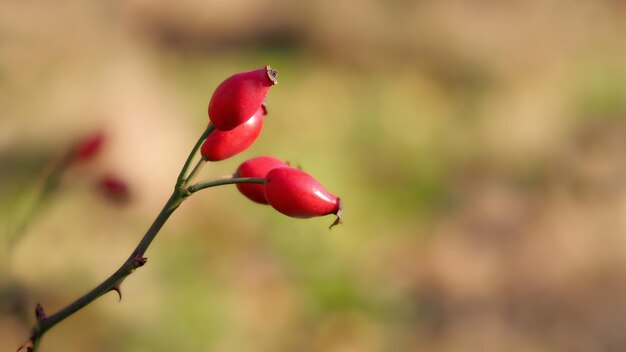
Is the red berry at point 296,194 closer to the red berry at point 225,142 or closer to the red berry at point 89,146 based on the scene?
the red berry at point 225,142

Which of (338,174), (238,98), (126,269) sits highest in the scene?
(238,98)

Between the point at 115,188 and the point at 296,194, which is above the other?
the point at 296,194

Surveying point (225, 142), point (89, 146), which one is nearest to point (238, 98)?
point (225, 142)

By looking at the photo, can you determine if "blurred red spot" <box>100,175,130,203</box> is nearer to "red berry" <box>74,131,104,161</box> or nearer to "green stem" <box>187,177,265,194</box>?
"red berry" <box>74,131,104,161</box>

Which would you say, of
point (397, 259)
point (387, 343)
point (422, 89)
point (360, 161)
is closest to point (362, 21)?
point (422, 89)

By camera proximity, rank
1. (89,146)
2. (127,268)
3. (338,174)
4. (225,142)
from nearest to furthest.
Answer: (127,268), (225,142), (89,146), (338,174)

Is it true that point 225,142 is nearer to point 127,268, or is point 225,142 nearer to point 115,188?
point 127,268
